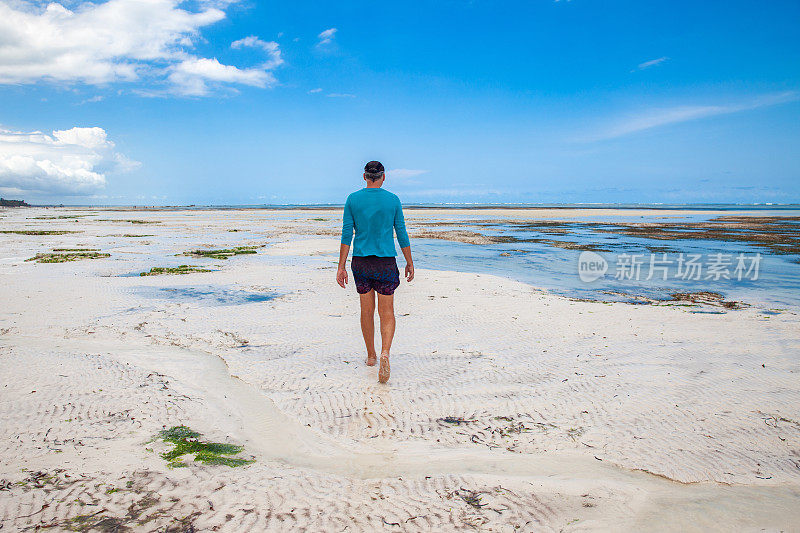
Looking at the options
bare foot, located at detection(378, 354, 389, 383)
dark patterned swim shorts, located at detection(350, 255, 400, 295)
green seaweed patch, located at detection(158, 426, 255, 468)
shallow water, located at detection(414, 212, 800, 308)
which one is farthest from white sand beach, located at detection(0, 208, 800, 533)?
Result: shallow water, located at detection(414, 212, 800, 308)

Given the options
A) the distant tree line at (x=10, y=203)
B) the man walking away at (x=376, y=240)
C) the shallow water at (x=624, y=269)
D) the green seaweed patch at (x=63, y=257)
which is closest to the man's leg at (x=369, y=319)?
the man walking away at (x=376, y=240)

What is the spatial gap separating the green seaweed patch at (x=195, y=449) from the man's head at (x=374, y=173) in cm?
320

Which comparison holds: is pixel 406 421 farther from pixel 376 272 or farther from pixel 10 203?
pixel 10 203

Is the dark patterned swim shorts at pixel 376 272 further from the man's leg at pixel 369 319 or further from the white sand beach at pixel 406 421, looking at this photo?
the white sand beach at pixel 406 421

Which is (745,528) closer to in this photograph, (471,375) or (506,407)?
(506,407)

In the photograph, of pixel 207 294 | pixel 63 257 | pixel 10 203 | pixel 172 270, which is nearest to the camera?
pixel 207 294

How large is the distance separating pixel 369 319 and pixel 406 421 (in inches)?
62.4

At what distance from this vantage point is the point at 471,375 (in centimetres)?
583

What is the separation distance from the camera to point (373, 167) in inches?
211

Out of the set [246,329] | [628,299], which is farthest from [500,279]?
[246,329]

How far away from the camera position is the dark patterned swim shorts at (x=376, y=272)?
17.4 ft

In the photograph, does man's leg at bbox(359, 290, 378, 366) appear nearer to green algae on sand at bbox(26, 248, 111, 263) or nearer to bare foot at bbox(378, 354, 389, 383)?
bare foot at bbox(378, 354, 389, 383)

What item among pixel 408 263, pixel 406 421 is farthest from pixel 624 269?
pixel 406 421

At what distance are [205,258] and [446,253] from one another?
36.9 ft
